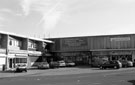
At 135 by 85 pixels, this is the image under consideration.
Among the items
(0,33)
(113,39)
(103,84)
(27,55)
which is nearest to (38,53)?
(27,55)

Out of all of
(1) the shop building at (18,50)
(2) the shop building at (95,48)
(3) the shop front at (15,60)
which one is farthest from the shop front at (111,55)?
(3) the shop front at (15,60)

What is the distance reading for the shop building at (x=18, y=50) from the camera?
131 feet

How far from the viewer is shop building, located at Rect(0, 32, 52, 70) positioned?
39875 mm

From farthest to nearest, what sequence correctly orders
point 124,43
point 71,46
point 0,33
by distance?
point 71,46 < point 124,43 < point 0,33

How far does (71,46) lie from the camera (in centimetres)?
5547

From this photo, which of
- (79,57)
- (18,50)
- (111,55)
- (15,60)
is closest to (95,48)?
(111,55)

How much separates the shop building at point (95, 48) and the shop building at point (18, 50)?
4.77 metres

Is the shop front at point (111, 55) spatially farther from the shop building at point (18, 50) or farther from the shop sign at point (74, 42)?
the shop building at point (18, 50)

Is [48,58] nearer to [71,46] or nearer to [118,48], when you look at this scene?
[71,46]

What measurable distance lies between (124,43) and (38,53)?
20.6 m

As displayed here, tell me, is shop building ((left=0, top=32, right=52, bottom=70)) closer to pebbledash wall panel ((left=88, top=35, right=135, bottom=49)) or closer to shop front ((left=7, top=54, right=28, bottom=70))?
shop front ((left=7, top=54, right=28, bottom=70))

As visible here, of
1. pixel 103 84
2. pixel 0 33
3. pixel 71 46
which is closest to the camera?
pixel 103 84

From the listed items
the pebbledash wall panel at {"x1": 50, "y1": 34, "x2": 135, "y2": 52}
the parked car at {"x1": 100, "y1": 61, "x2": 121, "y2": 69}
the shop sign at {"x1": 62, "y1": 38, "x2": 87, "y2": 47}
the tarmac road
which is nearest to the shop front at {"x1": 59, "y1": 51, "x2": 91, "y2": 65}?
the pebbledash wall panel at {"x1": 50, "y1": 34, "x2": 135, "y2": 52}

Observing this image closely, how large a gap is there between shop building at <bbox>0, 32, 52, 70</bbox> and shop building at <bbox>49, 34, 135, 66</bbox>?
188 inches
